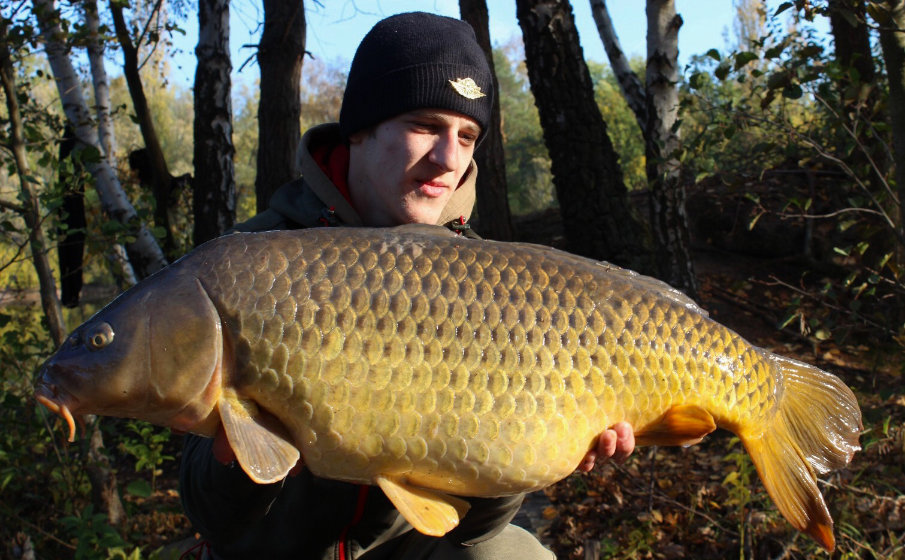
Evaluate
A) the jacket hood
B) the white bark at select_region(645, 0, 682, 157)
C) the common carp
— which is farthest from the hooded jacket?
the white bark at select_region(645, 0, 682, 157)

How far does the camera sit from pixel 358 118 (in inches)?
75.0

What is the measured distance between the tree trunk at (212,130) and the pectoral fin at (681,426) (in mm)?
3487

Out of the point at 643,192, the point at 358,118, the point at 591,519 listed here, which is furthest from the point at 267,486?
the point at 643,192

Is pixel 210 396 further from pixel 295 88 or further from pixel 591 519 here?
pixel 295 88

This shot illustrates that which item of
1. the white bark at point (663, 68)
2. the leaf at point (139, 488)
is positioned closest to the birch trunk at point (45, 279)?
the leaf at point (139, 488)

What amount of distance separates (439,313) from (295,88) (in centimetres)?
392

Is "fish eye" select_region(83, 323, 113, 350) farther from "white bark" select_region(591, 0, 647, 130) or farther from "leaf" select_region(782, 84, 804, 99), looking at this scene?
"white bark" select_region(591, 0, 647, 130)

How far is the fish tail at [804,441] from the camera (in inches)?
59.5

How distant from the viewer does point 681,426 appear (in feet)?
4.80

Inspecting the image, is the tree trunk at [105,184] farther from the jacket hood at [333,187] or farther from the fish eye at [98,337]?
the fish eye at [98,337]

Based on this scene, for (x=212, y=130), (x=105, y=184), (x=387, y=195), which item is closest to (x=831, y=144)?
(x=212, y=130)

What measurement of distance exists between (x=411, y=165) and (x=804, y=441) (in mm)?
1057

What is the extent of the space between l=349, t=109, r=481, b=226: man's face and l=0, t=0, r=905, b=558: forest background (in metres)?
1.27

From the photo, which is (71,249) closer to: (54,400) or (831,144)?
(54,400)
